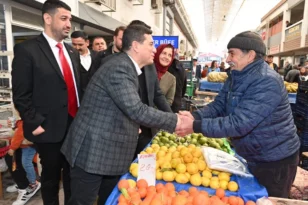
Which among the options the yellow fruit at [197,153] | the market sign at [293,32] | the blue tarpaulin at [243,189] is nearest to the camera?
the blue tarpaulin at [243,189]

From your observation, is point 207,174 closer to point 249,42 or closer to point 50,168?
point 249,42

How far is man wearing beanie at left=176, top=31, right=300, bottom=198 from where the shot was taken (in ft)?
5.43

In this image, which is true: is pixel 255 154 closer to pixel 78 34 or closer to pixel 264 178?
pixel 264 178

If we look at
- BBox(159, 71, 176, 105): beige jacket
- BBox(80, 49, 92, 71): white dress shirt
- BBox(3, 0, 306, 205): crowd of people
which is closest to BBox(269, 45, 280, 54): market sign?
BBox(159, 71, 176, 105): beige jacket

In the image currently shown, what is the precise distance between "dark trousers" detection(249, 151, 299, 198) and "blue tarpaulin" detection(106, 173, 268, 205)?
0.23 ft

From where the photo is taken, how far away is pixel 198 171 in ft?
6.21

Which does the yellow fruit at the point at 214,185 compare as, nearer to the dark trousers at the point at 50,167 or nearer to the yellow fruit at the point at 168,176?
the yellow fruit at the point at 168,176

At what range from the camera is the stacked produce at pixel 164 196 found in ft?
4.75

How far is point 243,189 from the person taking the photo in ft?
5.48

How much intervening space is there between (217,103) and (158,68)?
137 cm

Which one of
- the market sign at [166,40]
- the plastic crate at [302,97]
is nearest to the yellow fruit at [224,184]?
the plastic crate at [302,97]

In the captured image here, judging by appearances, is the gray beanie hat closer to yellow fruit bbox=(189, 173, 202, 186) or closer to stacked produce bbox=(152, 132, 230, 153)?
yellow fruit bbox=(189, 173, 202, 186)

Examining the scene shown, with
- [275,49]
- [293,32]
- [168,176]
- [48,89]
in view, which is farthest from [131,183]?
[275,49]

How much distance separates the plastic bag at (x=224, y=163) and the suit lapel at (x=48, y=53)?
138 cm
